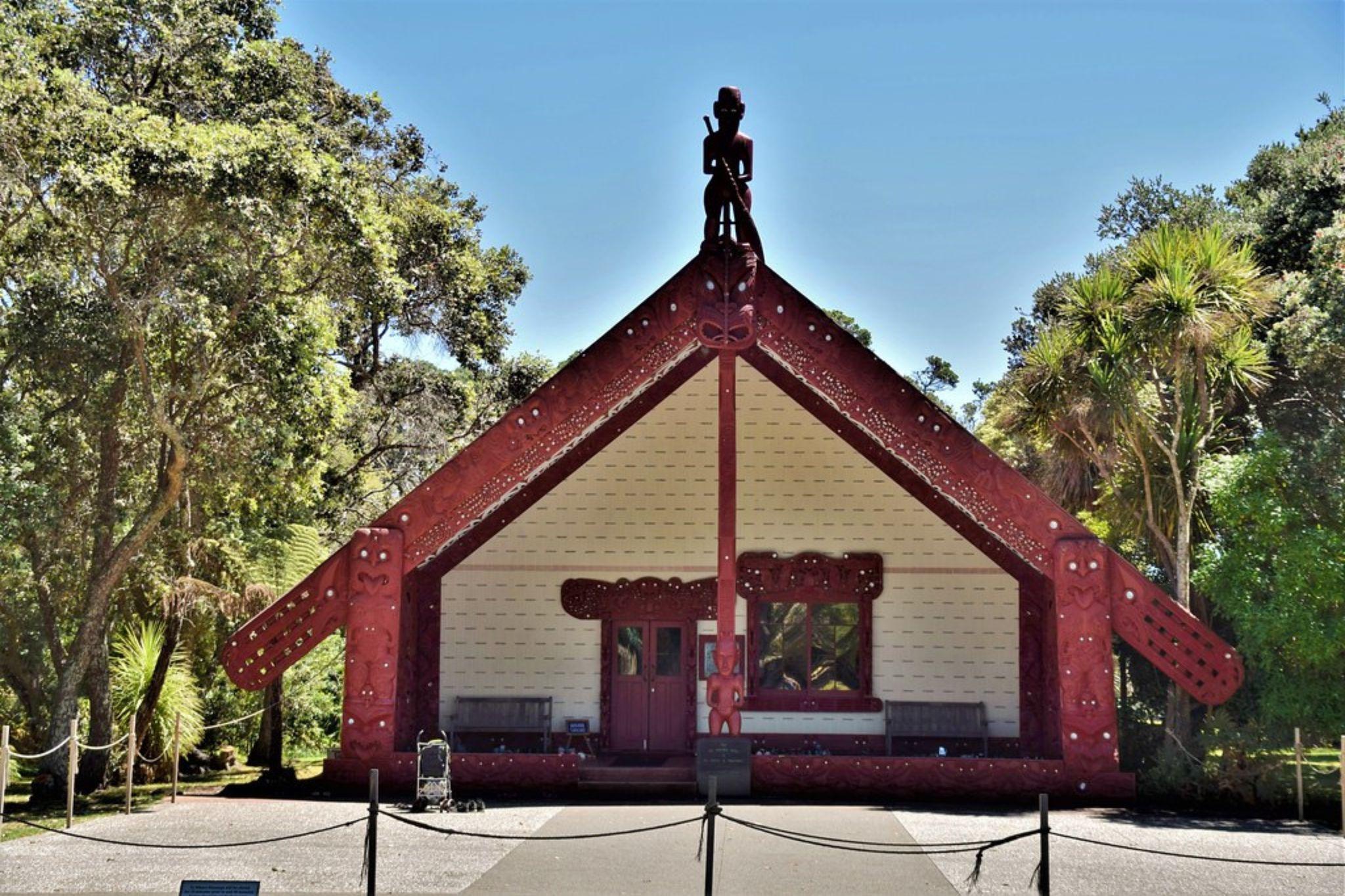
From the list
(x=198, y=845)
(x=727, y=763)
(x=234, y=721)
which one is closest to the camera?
(x=198, y=845)

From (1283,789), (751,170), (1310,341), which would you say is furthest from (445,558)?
(1310,341)

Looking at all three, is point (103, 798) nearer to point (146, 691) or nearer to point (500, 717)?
point (146, 691)

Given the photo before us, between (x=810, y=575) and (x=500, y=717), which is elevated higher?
(x=810, y=575)

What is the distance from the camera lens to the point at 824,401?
18.4 meters

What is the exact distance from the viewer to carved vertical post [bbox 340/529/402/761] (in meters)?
15.3

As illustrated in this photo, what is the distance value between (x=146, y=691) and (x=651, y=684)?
703cm

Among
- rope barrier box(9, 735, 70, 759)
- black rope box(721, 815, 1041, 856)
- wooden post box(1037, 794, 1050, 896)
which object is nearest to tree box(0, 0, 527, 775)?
rope barrier box(9, 735, 70, 759)

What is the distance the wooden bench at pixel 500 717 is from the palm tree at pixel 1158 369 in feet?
27.4

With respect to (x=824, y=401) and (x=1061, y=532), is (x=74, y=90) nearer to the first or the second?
(x=824, y=401)

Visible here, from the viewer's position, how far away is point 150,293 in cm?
1497

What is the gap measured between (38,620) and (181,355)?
617cm

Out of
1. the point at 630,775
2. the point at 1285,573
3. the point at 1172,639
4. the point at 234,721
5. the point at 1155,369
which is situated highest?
the point at 1155,369

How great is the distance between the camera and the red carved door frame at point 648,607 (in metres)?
19.0

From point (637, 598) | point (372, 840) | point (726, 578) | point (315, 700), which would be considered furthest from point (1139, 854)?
point (315, 700)
